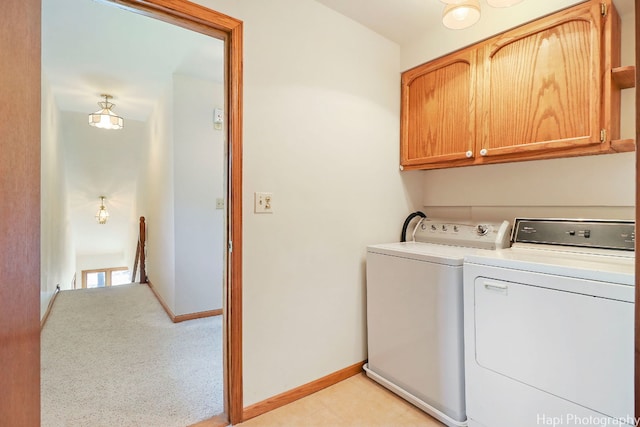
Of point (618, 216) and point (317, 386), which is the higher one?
point (618, 216)

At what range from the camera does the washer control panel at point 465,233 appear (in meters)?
1.84

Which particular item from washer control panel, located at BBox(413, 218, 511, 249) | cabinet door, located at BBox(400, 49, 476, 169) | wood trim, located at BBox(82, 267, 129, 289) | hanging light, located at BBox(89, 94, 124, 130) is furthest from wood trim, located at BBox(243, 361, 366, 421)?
wood trim, located at BBox(82, 267, 129, 289)

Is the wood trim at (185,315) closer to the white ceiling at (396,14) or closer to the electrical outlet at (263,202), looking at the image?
the electrical outlet at (263,202)

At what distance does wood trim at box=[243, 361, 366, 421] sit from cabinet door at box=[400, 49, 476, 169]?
4.95ft

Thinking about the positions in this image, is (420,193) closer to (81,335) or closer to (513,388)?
(513,388)

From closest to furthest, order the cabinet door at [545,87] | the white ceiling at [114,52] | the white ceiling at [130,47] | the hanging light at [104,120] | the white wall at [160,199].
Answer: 1. the cabinet door at [545,87]
2. the white ceiling at [130,47]
3. the white ceiling at [114,52]
4. the white wall at [160,199]
5. the hanging light at [104,120]

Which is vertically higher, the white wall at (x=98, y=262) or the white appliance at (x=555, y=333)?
the white appliance at (x=555, y=333)

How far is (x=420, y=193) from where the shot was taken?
256 cm

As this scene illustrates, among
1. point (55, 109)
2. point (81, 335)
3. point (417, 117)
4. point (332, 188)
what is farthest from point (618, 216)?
point (55, 109)

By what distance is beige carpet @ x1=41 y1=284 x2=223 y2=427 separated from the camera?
1696 mm

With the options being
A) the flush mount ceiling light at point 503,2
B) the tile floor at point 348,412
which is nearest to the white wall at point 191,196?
the tile floor at point 348,412

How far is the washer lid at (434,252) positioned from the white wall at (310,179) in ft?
0.82

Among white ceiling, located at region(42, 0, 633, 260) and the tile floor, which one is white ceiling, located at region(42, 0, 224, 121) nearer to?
white ceiling, located at region(42, 0, 633, 260)

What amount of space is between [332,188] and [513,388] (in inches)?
54.1
